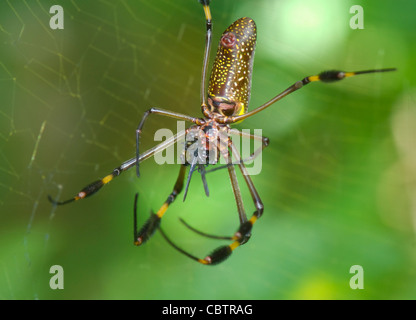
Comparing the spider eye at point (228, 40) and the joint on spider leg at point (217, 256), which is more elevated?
the spider eye at point (228, 40)

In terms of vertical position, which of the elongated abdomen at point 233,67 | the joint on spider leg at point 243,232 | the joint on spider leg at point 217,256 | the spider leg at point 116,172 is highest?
the elongated abdomen at point 233,67

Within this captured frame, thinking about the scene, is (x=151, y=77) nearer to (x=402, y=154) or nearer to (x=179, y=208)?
(x=179, y=208)

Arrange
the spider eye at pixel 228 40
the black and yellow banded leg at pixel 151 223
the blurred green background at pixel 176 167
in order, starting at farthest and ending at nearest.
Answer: the blurred green background at pixel 176 167, the black and yellow banded leg at pixel 151 223, the spider eye at pixel 228 40

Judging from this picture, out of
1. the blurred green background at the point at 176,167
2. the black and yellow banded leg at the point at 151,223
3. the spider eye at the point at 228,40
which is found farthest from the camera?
the blurred green background at the point at 176,167

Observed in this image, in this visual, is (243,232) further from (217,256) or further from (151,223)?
(151,223)

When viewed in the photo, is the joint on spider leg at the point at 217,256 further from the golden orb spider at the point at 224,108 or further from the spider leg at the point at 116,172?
the spider leg at the point at 116,172

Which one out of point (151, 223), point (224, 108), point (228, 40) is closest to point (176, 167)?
point (151, 223)

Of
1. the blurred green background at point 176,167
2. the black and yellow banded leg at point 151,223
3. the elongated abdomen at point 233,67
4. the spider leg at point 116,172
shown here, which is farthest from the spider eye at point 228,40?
the blurred green background at point 176,167
